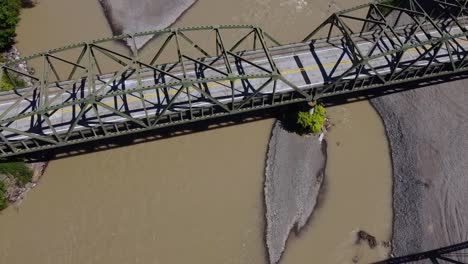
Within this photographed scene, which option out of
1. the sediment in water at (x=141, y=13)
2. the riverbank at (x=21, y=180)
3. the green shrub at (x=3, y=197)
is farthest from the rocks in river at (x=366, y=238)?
the sediment in water at (x=141, y=13)

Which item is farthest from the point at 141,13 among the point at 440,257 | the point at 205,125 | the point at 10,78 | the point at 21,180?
the point at 440,257

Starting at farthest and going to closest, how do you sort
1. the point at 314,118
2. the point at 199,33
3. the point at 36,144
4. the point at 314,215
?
the point at 199,33
the point at 314,118
the point at 314,215
the point at 36,144

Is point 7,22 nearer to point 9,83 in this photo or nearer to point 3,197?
point 9,83

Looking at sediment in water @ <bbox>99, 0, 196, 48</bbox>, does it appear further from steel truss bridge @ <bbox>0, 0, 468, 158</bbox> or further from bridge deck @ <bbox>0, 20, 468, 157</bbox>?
bridge deck @ <bbox>0, 20, 468, 157</bbox>

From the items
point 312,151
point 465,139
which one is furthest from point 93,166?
point 465,139

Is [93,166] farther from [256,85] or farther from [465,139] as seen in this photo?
[465,139]

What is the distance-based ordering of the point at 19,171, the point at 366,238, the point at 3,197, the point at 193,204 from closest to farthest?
the point at 3,197, the point at 366,238, the point at 19,171, the point at 193,204
